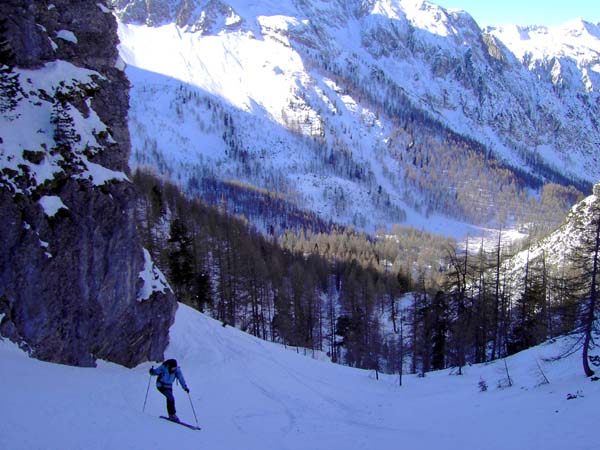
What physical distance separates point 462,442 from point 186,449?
895 centimetres

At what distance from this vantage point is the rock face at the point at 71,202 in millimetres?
15500

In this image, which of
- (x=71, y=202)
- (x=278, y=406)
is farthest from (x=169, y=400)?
(x=71, y=202)

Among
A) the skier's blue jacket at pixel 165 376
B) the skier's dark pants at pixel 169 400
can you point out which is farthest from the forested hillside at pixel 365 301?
the skier's dark pants at pixel 169 400

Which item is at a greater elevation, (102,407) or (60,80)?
(60,80)

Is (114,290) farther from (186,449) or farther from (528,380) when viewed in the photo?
(528,380)

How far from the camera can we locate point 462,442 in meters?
13.8

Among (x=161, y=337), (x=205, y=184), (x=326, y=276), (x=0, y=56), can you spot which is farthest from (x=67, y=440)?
(x=205, y=184)

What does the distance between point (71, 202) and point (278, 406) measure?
1246 centimetres

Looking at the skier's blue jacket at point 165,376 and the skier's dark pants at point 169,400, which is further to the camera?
the skier's blue jacket at point 165,376

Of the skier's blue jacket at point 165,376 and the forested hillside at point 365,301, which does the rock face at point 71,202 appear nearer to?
the skier's blue jacket at point 165,376

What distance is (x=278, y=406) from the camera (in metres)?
18.7

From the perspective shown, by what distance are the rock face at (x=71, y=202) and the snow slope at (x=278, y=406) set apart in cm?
177

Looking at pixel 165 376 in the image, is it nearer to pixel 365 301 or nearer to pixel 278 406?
pixel 278 406

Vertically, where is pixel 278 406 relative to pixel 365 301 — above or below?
above
